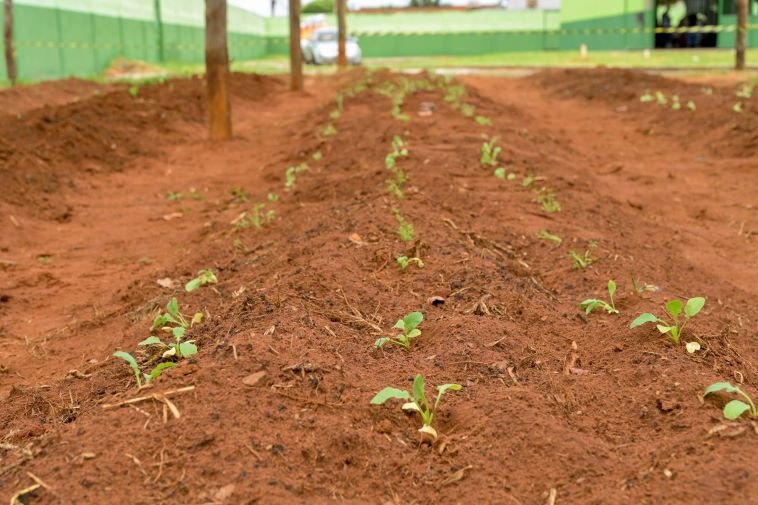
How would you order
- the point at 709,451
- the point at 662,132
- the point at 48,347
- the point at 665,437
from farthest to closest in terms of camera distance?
the point at 662,132 < the point at 48,347 < the point at 665,437 < the point at 709,451

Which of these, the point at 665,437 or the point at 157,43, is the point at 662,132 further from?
the point at 157,43

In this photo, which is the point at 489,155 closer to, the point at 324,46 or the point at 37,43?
the point at 37,43

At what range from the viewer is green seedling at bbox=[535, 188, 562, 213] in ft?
21.0

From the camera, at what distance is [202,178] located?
10.2 metres

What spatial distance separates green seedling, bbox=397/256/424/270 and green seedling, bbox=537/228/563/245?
1178 mm

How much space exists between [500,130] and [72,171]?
4810 mm

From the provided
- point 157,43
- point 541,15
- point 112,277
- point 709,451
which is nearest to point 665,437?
point 709,451

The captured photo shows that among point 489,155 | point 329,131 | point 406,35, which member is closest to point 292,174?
point 489,155

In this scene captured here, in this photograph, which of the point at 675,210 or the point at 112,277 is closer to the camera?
the point at 112,277

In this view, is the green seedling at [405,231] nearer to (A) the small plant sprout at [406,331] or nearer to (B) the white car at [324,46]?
(A) the small plant sprout at [406,331]

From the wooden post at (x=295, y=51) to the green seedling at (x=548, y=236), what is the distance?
54.7ft

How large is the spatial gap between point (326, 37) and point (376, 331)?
35923mm

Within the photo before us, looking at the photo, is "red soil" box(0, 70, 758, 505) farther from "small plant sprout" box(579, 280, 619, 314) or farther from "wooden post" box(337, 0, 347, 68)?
"wooden post" box(337, 0, 347, 68)

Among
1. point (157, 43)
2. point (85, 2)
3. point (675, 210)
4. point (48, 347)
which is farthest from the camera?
point (157, 43)
